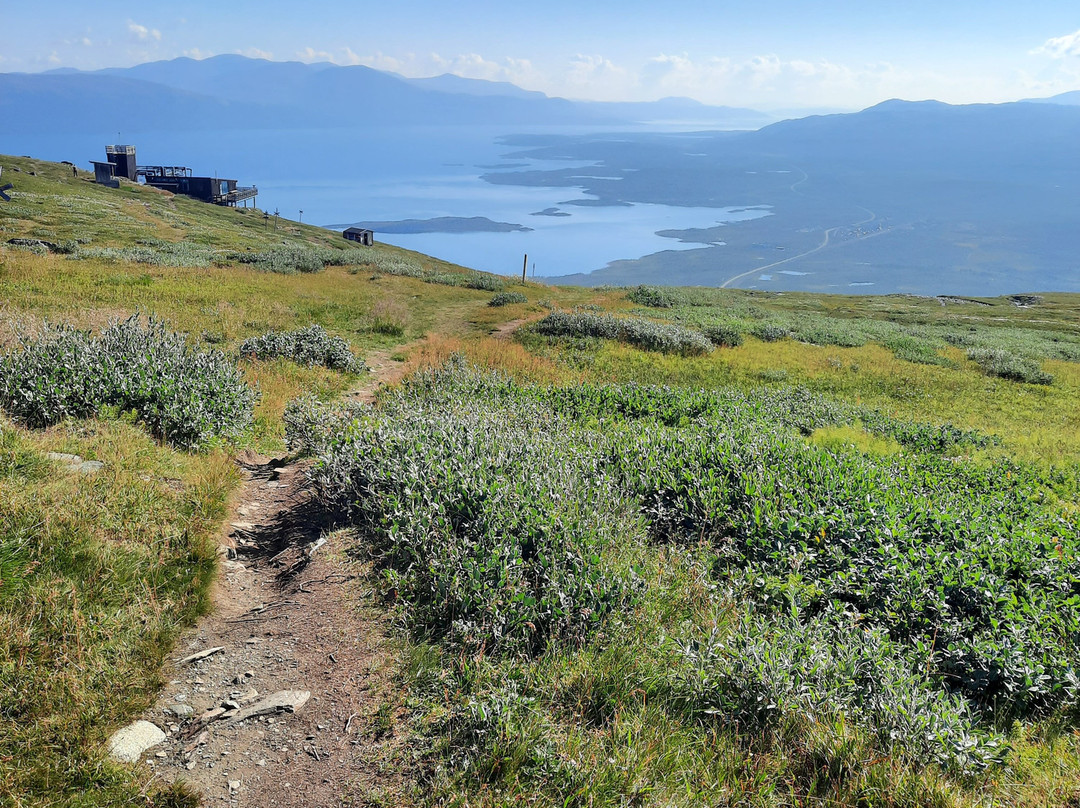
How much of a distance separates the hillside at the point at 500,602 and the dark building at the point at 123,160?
143 meters

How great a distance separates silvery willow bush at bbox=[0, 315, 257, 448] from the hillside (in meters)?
0.06

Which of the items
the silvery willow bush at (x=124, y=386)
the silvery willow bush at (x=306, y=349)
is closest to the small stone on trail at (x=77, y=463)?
the silvery willow bush at (x=124, y=386)

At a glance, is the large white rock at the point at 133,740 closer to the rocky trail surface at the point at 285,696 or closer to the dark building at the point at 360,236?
the rocky trail surface at the point at 285,696

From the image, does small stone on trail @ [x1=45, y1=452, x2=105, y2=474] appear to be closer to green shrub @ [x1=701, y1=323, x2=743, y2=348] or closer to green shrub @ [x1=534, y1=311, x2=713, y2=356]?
green shrub @ [x1=534, y1=311, x2=713, y2=356]

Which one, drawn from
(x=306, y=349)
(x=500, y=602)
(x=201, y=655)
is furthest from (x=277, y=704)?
(x=306, y=349)

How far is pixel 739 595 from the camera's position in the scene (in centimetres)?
599

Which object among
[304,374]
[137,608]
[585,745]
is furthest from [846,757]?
[304,374]

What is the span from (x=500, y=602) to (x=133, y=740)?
8.68 ft

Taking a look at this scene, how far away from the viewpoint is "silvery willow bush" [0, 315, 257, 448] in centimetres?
816

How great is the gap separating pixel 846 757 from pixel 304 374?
528 inches

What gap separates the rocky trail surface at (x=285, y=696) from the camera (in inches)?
143

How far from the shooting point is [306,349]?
15703mm

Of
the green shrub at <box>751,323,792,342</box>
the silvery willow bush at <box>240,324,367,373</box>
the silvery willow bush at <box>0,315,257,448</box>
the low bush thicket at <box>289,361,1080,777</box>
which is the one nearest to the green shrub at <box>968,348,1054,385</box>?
the green shrub at <box>751,323,792,342</box>

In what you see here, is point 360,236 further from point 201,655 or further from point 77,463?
point 201,655
